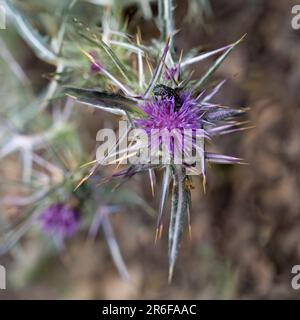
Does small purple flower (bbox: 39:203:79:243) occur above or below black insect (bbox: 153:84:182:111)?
below

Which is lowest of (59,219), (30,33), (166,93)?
(59,219)

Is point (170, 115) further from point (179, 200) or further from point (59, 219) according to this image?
point (59, 219)

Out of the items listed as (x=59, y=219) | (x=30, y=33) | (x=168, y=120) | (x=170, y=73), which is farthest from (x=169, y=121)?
(x=59, y=219)

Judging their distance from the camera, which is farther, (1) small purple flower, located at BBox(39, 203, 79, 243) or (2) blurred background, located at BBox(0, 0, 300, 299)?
→ (2) blurred background, located at BBox(0, 0, 300, 299)

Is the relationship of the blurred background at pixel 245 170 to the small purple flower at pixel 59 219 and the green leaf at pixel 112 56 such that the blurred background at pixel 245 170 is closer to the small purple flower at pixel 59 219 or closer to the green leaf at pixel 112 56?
the small purple flower at pixel 59 219

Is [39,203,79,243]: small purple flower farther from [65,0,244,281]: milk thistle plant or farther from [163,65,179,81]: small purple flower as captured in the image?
[163,65,179,81]: small purple flower

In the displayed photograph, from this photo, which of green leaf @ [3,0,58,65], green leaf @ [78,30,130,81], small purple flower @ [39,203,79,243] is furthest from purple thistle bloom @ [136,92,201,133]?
small purple flower @ [39,203,79,243]
